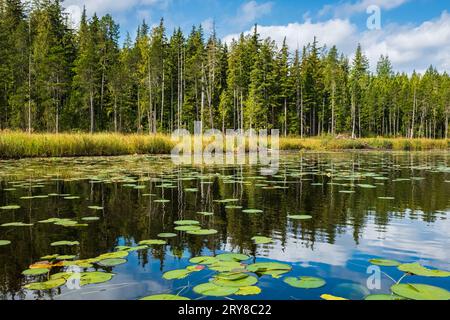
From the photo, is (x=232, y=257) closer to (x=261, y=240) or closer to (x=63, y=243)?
(x=261, y=240)

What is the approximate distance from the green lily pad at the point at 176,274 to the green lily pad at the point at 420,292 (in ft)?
5.10

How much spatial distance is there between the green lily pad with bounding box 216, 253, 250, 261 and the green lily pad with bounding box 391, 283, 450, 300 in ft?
4.33

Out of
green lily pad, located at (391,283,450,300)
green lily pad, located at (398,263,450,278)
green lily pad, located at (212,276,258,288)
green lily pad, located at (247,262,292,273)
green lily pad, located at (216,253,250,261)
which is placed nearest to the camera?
green lily pad, located at (391,283,450,300)

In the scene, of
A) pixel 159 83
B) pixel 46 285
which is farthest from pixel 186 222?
pixel 159 83

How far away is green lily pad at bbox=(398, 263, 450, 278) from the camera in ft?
10.1

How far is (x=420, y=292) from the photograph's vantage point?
8.61 feet

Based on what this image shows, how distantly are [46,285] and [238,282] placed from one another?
1431 millimetres

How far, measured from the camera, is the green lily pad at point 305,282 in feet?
9.25

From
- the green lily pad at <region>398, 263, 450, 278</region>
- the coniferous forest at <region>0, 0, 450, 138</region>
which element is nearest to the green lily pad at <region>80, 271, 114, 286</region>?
the green lily pad at <region>398, 263, 450, 278</region>

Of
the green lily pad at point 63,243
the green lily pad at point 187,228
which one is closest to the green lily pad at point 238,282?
the green lily pad at point 187,228

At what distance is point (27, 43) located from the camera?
38594 mm

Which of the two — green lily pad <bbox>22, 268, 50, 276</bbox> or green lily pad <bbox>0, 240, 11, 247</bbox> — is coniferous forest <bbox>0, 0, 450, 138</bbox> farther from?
green lily pad <bbox>22, 268, 50, 276</bbox>
